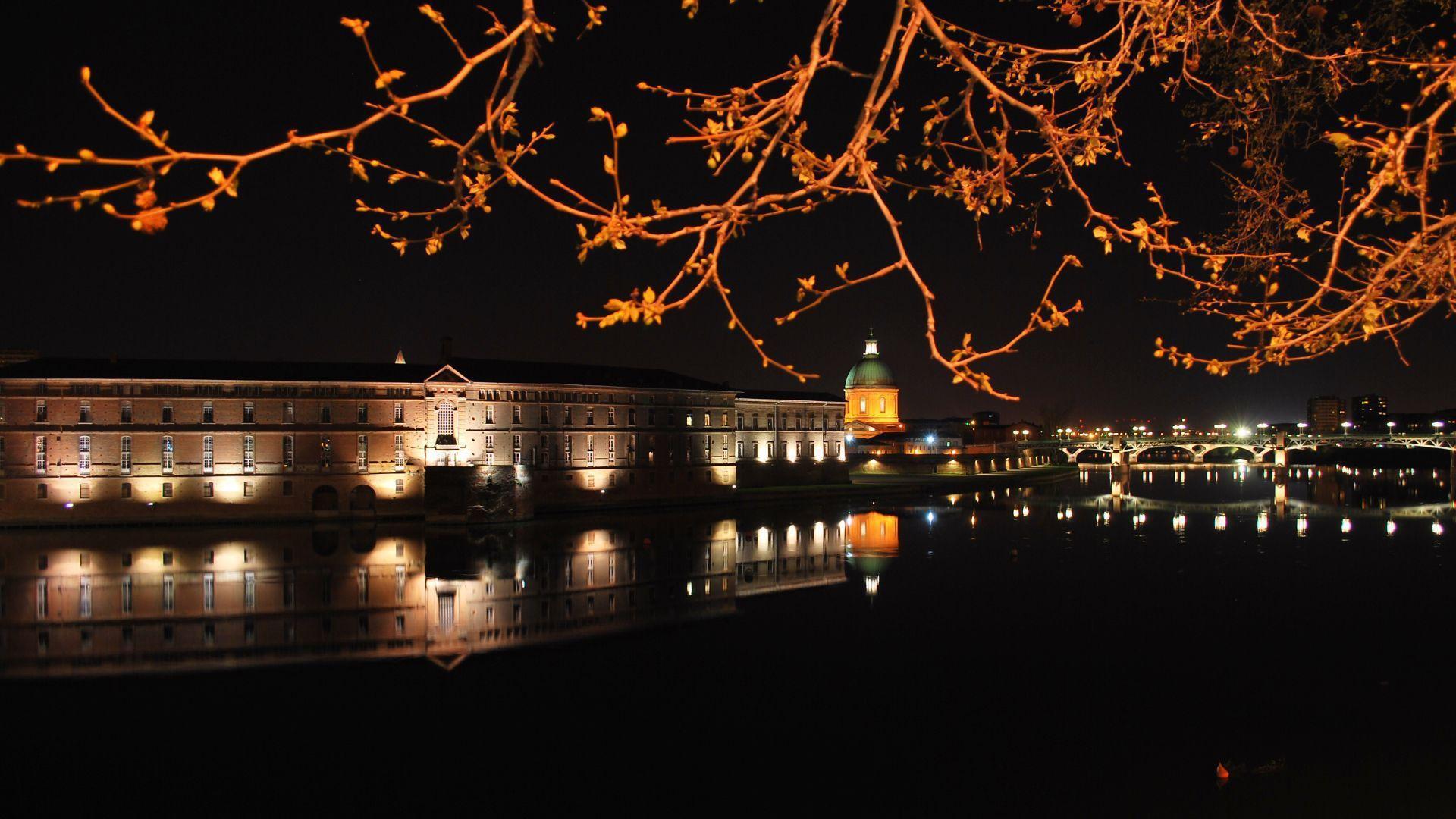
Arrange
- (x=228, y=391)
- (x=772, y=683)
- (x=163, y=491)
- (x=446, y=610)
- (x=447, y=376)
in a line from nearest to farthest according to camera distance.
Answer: (x=772, y=683) < (x=446, y=610) < (x=163, y=491) < (x=228, y=391) < (x=447, y=376)

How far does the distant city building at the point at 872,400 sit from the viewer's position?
11944cm

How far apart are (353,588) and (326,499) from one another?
25.2 meters

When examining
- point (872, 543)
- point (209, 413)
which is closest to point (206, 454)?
point (209, 413)

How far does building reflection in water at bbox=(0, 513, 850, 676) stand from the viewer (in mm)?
22547

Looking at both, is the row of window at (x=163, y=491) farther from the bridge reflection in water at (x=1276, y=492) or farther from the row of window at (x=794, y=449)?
the bridge reflection in water at (x=1276, y=492)

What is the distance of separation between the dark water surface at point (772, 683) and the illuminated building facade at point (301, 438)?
10958 mm

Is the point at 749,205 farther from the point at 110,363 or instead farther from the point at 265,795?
Answer: the point at 110,363

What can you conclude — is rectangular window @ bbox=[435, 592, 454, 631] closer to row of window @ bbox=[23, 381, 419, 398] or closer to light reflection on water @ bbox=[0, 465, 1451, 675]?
light reflection on water @ bbox=[0, 465, 1451, 675]

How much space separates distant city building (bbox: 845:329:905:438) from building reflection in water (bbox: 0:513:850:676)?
71513 mm

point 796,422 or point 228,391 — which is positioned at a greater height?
point 228,391

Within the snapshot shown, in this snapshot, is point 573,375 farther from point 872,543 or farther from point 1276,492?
point 1276,492

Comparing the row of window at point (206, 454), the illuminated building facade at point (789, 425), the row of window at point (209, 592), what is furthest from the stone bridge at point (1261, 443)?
the row of window at point (209, 592)

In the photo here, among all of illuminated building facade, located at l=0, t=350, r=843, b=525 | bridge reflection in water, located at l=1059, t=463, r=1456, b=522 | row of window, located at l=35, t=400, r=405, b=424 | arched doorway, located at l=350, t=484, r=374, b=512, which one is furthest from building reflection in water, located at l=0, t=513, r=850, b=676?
bridge reflection in water, located at l=1059, t=463, r=1456, b=522

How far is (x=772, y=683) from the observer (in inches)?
757
